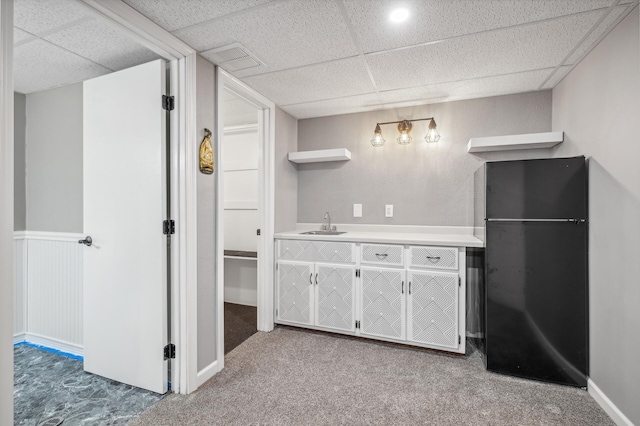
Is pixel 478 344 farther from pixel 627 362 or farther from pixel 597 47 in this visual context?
pixel 597 47

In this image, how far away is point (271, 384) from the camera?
2.09 meters

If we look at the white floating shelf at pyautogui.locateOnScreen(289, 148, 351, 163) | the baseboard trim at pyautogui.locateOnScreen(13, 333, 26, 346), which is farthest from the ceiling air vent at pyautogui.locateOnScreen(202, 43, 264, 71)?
the baseboard trim at pyautogui.locateOnScreen(13, 333, 26, 346)

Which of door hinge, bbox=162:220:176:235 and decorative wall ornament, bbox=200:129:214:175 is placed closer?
door hinge, bbox=162:220:176:235

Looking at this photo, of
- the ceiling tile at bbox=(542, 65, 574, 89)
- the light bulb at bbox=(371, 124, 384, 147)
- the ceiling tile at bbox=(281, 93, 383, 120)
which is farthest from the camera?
the light bulb at bbox=(371, 124, 384, 147)

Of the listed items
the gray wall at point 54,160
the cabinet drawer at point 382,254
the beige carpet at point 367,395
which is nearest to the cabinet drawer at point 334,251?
the cabinet drawer at point 382,254

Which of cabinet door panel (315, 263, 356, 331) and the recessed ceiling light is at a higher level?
the recessed ceiling light

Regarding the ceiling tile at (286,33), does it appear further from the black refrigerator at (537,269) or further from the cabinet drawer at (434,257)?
the cabinet drawer at (434,257)

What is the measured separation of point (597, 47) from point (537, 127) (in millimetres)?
852

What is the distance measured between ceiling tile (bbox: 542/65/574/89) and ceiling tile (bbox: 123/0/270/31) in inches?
86.8

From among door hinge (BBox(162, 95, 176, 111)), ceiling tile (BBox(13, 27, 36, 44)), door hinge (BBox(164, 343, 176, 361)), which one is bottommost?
door hinge (BBox(164, 343, 176, 361))

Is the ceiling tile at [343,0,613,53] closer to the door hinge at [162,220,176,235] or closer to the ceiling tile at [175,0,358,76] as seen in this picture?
the ceiling tile at [175,0,358,76]

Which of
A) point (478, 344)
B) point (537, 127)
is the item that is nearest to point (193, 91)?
point (537, 127)

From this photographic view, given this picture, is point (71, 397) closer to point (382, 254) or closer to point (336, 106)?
point (382, 254)

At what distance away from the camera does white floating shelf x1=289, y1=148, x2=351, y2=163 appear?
316 cm
